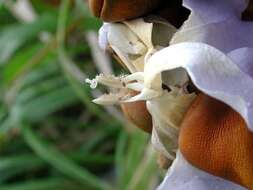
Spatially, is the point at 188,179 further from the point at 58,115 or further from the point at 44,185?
the point at 58,115

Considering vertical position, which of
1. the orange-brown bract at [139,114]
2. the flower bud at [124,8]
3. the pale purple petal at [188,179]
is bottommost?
the pale purple petal at [188,179]

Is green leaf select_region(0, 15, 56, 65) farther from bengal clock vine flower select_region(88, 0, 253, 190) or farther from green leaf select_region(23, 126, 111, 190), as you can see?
bengal clock vine flower select_region(88, 0, 253, 190)

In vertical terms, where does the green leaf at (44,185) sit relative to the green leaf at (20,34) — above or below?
below

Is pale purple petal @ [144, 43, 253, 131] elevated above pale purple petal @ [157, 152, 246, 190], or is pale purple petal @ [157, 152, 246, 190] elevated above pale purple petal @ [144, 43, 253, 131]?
pale purple petal @ [144, 43, 253, 131]

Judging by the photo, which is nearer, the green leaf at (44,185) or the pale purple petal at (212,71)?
the pale purple petal at (212,71)

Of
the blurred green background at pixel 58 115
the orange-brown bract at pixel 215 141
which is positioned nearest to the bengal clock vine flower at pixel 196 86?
the orange-brown bract at pixel 215 141

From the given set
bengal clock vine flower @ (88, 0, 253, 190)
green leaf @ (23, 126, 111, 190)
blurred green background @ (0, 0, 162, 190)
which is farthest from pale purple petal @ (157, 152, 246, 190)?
green leaf @ (23, 126, 111, 190)

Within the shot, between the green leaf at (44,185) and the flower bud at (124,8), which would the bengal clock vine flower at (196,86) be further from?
the green leaf at (44,185)
